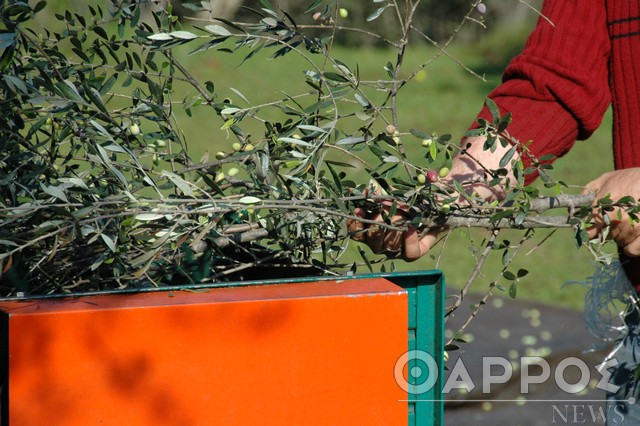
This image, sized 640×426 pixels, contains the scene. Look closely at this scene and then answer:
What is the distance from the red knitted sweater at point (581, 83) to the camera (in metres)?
2.13

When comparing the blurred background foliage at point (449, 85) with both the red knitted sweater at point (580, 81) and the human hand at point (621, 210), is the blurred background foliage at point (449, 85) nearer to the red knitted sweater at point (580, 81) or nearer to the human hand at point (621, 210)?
the red knitted sweater at point (580, 81)

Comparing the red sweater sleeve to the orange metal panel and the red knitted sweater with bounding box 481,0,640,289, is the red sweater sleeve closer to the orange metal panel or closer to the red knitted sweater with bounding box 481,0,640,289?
the red knitted sweater with bounding box 481,0,640,289

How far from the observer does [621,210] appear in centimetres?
185

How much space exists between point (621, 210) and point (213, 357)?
1025 mm

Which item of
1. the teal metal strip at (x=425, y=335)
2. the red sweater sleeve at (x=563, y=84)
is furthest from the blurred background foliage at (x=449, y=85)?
the teal metal strip at (x=425, y=335)

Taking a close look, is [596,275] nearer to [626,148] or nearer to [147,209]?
[626,148]

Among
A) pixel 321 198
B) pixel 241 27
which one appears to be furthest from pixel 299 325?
pixel 241 27

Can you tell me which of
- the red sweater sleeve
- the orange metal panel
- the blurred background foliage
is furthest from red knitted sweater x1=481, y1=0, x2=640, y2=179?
the blurred background foliage

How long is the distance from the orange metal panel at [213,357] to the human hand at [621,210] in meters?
0.65

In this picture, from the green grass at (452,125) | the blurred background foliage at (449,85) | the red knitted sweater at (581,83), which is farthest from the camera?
the blurred background foliage at (449,85)

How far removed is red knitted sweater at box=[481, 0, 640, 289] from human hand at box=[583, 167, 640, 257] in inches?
8.8

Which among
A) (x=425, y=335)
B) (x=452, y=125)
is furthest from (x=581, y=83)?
(x=452, y=125)

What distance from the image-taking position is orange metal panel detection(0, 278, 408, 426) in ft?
4.15

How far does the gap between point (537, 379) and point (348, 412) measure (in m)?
3.24
